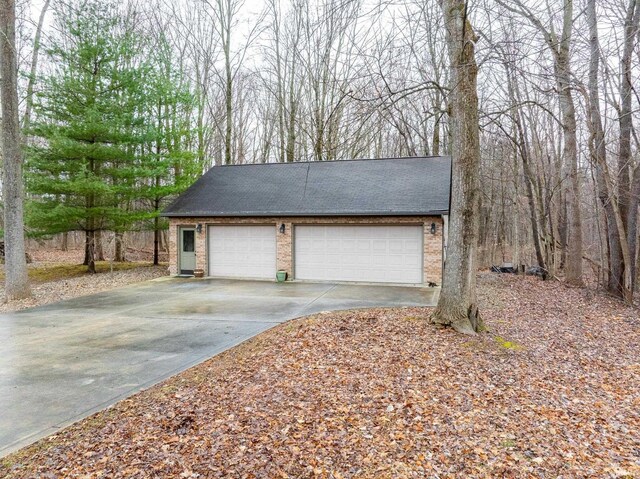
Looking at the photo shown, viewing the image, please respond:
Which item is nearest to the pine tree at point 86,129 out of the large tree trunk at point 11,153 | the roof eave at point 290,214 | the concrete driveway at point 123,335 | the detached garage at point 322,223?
the roof eave at point 290,214

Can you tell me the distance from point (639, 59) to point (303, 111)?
1551cm

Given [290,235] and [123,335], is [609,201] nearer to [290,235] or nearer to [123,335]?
[290,235]

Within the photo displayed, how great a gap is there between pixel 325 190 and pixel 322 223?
1.44 metres

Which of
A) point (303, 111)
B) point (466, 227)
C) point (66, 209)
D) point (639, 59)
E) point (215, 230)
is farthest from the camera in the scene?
point (303, 111)

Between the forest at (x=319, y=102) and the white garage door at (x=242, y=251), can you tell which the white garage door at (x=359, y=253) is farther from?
the forest at (x=319, y=102)

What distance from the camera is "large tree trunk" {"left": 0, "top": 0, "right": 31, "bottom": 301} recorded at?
9.95m

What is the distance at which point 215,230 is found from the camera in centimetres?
1453

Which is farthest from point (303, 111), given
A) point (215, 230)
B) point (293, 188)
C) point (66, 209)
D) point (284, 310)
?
point (284, 310)

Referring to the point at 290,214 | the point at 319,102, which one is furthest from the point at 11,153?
the point at 319,102

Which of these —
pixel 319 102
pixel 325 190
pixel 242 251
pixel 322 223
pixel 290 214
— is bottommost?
pixel 242 251

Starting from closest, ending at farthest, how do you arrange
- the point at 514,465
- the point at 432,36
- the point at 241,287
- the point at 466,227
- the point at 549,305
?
1. the point at 514,465
2. the point at 466,227
3. the point at 432,36
4. the point at 549,305
5. the point at 241,287

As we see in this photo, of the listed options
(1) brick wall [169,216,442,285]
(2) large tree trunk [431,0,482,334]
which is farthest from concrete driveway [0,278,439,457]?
(2) large tree trunk [431,0,482,334]

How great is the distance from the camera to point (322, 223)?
13.3 metres

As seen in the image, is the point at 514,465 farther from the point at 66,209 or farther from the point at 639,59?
A: the point at 66,209
